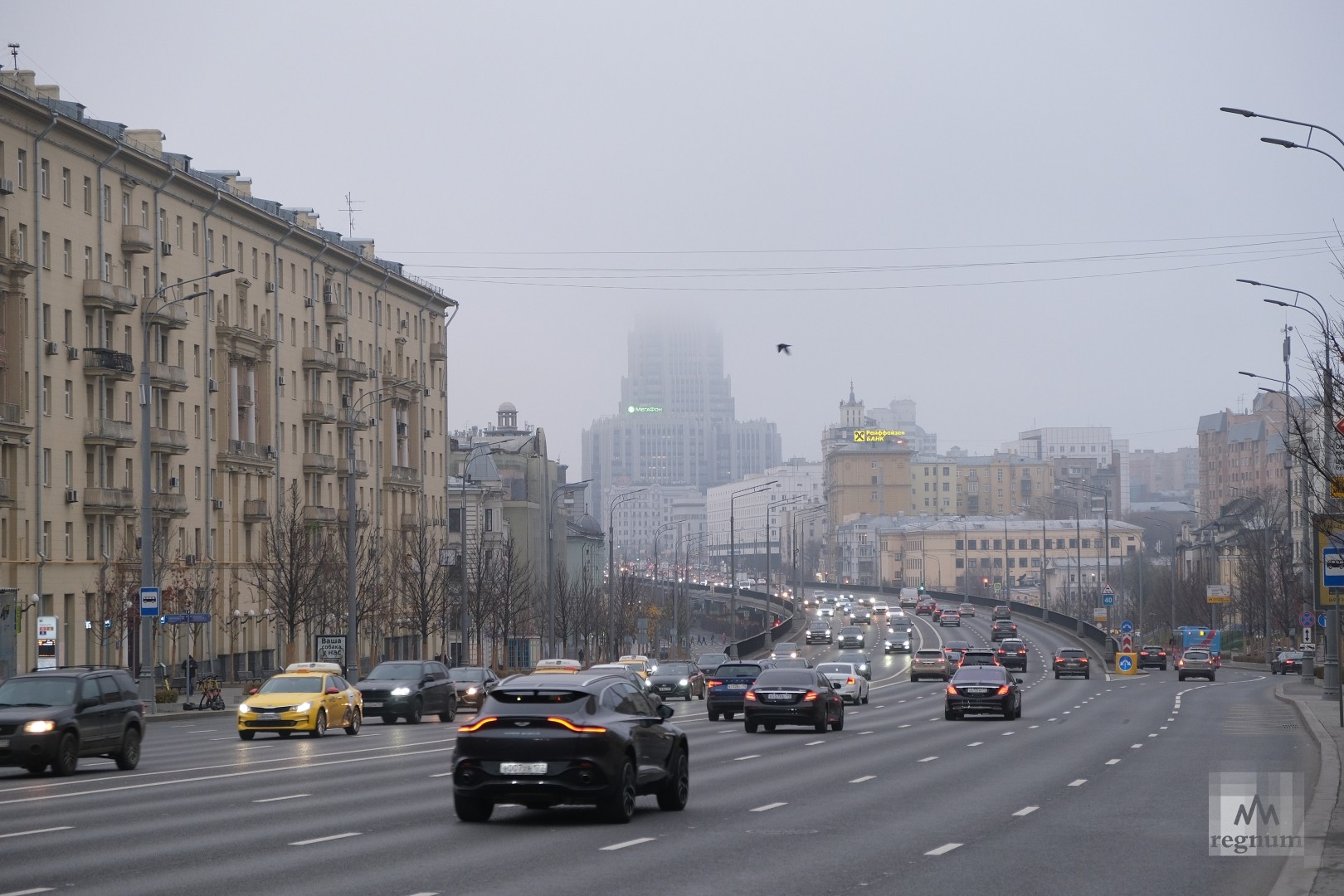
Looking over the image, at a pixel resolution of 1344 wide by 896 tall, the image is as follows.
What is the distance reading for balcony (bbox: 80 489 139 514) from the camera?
67688mm

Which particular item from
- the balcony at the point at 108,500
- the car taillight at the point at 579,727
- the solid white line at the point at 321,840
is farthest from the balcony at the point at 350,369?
the solid white line at the point at 321,840

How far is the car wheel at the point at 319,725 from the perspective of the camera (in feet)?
121

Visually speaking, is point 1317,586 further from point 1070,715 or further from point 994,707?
point 994,707

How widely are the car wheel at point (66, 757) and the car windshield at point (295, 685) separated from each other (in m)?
10.7

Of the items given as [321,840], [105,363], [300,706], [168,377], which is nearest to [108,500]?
[105,363]

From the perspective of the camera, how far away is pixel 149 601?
45.2 m

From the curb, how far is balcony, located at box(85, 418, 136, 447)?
159 feet

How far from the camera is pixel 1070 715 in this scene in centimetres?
4684

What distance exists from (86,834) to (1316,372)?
26826mm

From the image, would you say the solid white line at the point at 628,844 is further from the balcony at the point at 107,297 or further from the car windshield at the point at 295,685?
the balcony at the point at 107,297

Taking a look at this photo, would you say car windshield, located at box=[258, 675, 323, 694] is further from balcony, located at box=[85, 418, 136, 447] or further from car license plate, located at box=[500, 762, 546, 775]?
balcony, located at box=[85, 418, 136, 447]

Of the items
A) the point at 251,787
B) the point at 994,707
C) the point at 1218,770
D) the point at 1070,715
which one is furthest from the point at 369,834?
the point at 1070,715

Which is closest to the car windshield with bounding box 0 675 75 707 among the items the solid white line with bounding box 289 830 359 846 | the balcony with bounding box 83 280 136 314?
the solid white line with bounding box 289 830 359 846

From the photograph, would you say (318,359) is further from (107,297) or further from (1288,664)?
(1288,664)
